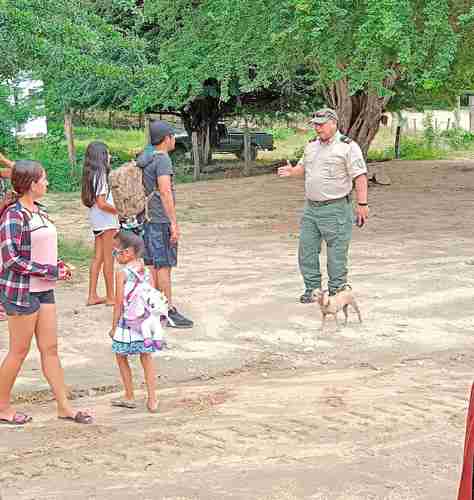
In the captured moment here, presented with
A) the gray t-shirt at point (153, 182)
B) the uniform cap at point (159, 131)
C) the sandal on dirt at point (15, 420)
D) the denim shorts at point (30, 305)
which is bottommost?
the sandal on dirt at point (15, 420)

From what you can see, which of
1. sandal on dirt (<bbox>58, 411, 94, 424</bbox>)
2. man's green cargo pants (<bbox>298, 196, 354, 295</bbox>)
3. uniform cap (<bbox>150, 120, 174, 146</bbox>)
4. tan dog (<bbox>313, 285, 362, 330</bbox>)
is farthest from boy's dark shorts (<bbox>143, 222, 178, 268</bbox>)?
sandal on dirt (<bbox>58, 411, 94, 424</bbox>)

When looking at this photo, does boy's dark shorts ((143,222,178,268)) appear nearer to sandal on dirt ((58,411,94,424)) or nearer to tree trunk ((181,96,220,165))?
sandal on dirt ((58,411,94,424))

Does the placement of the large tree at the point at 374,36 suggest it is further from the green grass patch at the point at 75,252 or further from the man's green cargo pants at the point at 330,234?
the green grass patch at the point at 75,252

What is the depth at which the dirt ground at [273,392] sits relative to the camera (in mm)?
5648

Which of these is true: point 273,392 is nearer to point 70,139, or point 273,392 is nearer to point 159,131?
point 159,131

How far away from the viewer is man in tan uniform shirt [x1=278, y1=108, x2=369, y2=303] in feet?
32.5

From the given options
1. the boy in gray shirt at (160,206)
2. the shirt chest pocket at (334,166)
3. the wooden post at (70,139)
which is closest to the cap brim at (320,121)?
the shirt chest pocket at (334,166)

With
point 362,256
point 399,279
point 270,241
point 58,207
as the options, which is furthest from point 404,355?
point 58,207

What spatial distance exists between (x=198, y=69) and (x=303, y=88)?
7.84m

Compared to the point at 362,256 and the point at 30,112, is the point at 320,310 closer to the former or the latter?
the point at 362,256

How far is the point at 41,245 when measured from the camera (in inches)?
258

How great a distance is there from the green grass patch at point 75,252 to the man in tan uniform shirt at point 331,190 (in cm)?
407

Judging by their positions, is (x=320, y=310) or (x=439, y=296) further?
(x=439, y=296)

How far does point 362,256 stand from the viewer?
44.2 ft
